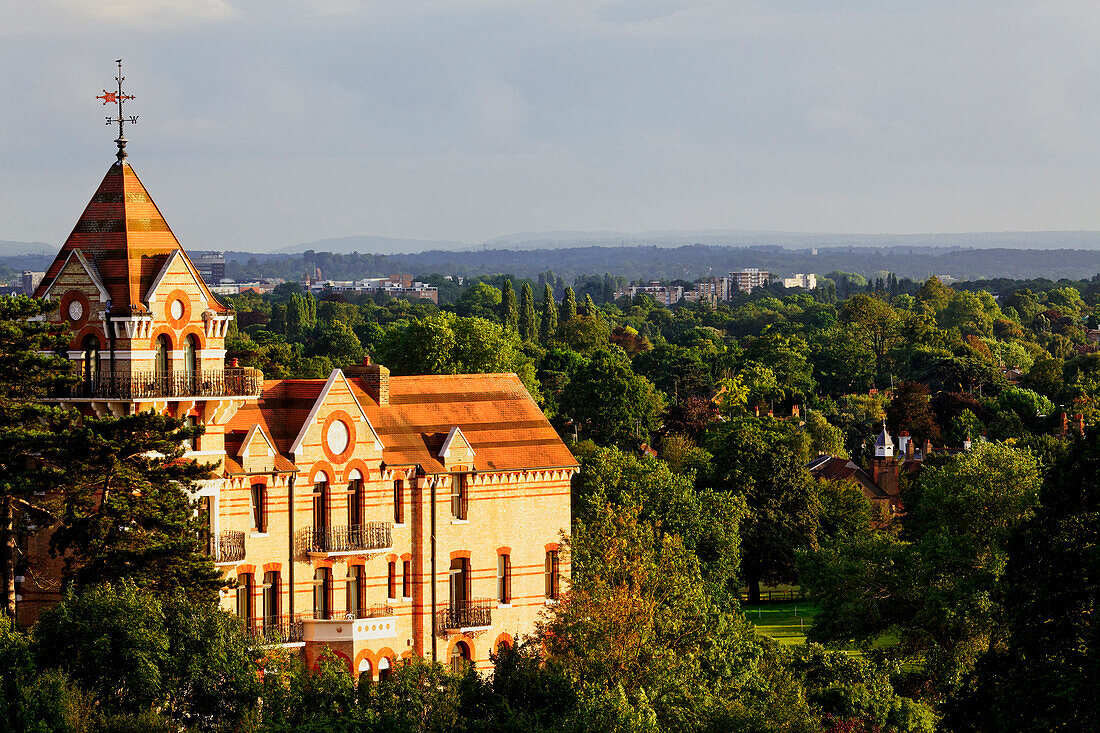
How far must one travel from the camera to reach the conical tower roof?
184ft

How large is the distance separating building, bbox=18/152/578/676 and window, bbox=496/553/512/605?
0.05 metres

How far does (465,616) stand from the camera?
63.5m

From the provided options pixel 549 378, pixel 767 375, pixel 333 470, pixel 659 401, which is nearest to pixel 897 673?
pixel 333 470

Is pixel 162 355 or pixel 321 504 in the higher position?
pixel 162 355

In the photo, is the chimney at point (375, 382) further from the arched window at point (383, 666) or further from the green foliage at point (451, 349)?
the green foliage at point (451, 349)

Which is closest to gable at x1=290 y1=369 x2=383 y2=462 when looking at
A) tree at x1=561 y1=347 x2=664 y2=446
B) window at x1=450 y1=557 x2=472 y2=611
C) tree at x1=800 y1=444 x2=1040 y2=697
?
window at x1=450 y1=557 x2=472 y2=611

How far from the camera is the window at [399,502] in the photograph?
205 feet

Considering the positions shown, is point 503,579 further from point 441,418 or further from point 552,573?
point 441,418

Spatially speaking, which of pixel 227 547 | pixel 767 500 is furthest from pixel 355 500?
pixel 767 500

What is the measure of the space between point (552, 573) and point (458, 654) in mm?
4899

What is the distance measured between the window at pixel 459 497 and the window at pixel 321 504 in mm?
5075

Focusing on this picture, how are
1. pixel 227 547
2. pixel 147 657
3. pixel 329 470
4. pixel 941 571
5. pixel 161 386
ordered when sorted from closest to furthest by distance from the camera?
pixel 147 657 < pixel 161 386 < pixel 227 547 < pixel 329 470 < pixel 941 571

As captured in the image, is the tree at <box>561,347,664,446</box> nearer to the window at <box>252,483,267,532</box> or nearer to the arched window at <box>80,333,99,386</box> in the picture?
the window at <box>252,483,267,532</box>

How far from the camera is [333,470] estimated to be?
2379 inches
